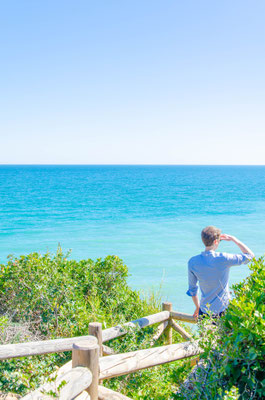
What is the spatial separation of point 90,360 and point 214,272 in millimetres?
2035

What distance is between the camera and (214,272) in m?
4.34

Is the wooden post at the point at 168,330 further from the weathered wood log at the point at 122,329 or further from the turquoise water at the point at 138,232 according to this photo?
the turquoise water at the point at 138,232

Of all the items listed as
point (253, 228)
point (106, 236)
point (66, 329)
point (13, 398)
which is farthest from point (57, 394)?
point (253, 228)

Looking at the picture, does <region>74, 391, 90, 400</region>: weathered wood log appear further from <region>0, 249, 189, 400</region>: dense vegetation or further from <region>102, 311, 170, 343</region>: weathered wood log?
<region>102, 311, 170, 343</region>: weathered wood log

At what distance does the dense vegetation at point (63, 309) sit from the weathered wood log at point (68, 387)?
1.49m

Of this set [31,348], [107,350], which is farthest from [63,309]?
[31,348]

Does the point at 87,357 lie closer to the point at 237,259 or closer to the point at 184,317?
the point at 237,259

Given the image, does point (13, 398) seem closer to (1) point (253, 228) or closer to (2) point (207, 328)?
(2) point (207, 328)

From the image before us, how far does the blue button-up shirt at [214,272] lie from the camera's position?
14.1 ft

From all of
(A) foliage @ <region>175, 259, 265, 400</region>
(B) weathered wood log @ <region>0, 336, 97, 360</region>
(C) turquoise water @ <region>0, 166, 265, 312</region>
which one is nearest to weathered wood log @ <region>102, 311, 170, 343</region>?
(B) weathered wood log @ <region>0, 336, 97, 360</region>

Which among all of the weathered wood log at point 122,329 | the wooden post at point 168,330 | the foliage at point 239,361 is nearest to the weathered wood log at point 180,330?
the wooden post at point 168,330

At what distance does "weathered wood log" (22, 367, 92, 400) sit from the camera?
2.46 meters

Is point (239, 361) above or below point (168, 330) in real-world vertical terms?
above

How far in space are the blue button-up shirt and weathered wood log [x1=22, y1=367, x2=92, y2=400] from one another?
6.57 ft
